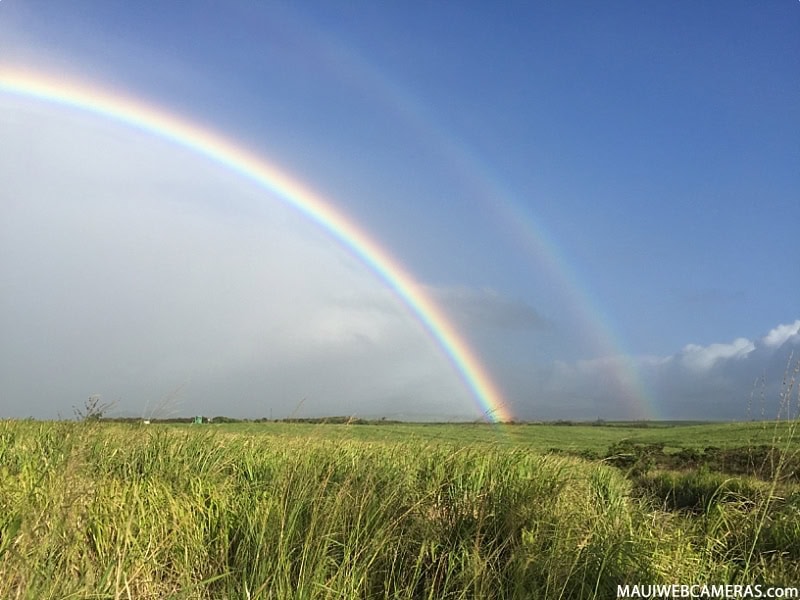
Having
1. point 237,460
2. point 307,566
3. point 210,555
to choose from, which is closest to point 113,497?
point 210,555

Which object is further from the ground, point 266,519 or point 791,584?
point 266,519

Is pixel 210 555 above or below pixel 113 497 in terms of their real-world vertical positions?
below

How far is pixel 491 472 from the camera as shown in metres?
8.17

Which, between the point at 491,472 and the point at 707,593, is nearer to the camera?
the point at 707,593

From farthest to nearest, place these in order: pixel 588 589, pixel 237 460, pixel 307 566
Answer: pixel 237 460 → pixel 588 589 → pixel 307 566

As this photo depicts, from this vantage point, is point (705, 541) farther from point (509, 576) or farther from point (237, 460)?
point (237, 460)

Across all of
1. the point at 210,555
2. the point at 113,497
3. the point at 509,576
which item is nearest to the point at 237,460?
the point at 113,497

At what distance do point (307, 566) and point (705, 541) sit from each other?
3938 mm

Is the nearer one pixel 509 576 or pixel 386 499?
pixel 509 576

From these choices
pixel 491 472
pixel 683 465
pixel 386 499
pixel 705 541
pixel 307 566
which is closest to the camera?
pixel 307 566

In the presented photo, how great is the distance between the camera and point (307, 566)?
4.52m

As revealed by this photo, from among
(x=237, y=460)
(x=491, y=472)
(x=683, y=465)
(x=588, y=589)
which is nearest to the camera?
(x=588, y=589)

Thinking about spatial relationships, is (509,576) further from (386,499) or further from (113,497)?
(113,497)

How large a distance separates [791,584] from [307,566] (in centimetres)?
388
